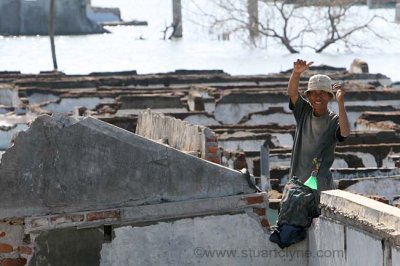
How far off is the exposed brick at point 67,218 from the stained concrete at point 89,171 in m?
0.04

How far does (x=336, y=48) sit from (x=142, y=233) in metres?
59.1

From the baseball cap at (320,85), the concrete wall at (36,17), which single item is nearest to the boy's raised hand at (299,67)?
the baseball cap at (320,85)

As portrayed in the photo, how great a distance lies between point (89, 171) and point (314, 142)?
157cm

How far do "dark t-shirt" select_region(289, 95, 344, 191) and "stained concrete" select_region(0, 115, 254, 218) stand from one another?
0.71 metres

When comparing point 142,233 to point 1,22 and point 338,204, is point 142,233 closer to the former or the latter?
point 338,204

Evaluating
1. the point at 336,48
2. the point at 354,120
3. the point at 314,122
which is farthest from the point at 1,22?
the point at 314,122

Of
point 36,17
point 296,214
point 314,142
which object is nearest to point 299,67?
point 314,142

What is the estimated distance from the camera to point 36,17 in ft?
280

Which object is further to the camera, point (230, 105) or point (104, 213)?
point (230, 105)

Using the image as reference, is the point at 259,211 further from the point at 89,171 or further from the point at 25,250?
the point at 25,250

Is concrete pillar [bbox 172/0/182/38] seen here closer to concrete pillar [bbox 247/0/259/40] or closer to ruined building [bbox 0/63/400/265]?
concrete pillar [bbox 247/0/259/40]

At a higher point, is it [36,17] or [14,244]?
[36,17]

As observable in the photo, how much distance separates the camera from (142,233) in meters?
7.30

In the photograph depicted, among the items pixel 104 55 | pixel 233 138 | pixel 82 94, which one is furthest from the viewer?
pixel 104 55
